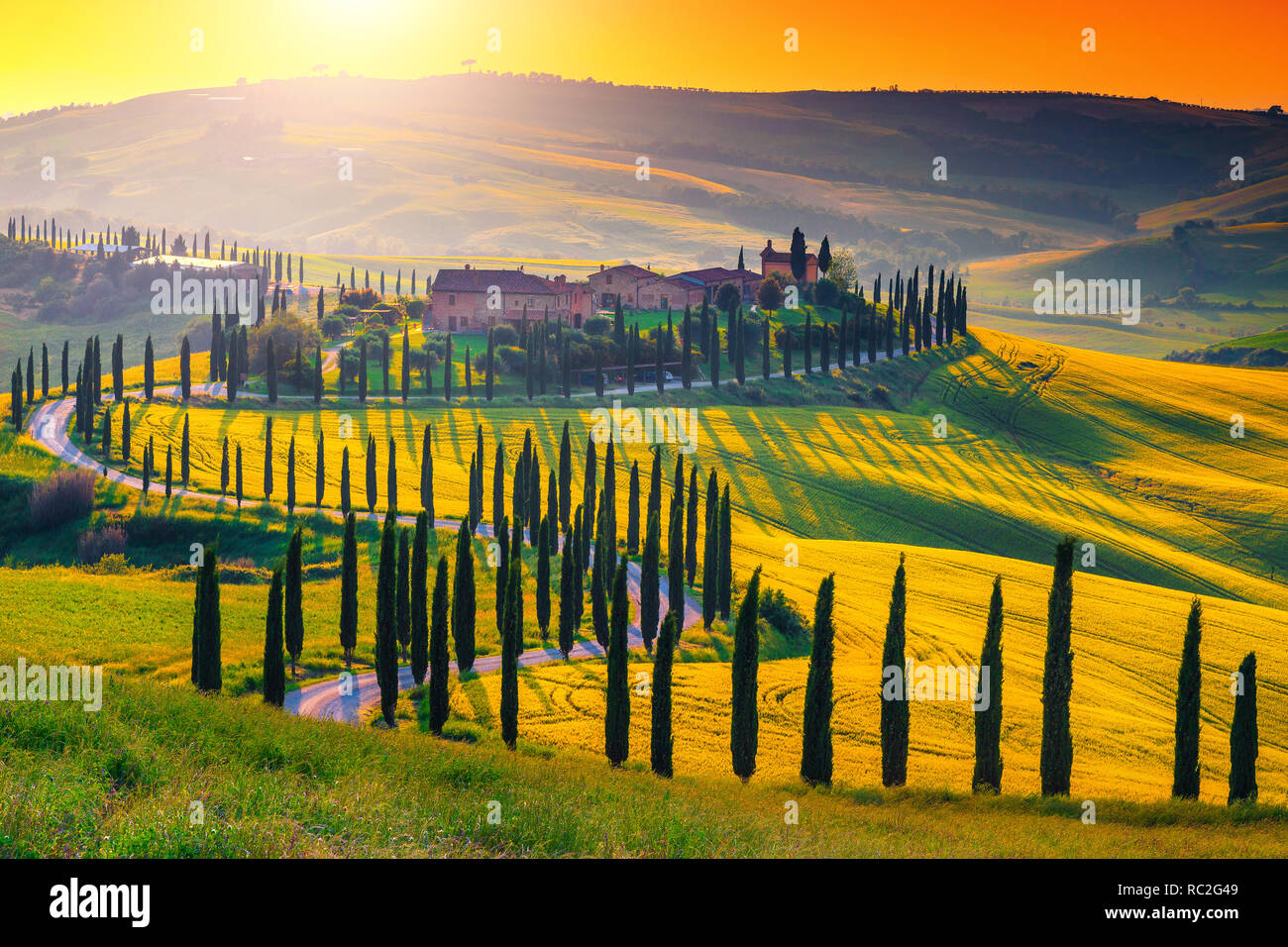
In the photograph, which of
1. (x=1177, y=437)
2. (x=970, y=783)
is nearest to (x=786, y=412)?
(x=1177, y=437)

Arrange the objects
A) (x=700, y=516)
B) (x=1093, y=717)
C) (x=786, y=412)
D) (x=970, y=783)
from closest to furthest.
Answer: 1. (x=970, y=783)
2. (x=1093, y=717)
3. (x=700, y=516)
4. (x=786, y=412)

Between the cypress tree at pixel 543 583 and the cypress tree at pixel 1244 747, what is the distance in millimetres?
34579

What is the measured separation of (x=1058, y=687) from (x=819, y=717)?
8805 mm

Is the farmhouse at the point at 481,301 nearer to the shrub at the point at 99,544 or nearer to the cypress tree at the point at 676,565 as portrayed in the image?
the shrub at the point at 99,544

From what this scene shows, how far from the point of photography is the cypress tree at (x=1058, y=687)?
3994 centimetres

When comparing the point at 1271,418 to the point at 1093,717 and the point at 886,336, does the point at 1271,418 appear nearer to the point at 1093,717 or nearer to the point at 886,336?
the point at 886,336

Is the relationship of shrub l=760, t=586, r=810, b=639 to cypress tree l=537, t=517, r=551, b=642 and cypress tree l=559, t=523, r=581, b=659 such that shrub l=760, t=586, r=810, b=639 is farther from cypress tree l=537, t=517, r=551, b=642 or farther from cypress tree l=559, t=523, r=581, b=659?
cypress tree l=537, t=517, r=551, b=642

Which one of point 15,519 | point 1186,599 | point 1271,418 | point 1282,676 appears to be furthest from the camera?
point 1271,418

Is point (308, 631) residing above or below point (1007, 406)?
below

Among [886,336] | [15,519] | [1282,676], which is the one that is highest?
[886,336]

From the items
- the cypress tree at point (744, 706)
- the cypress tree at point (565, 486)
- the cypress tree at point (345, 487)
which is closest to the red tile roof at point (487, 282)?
the cypress tree at point (345, 487)

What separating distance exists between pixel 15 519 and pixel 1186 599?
8483 cm

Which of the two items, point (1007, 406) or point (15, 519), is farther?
point (1007, 406)
